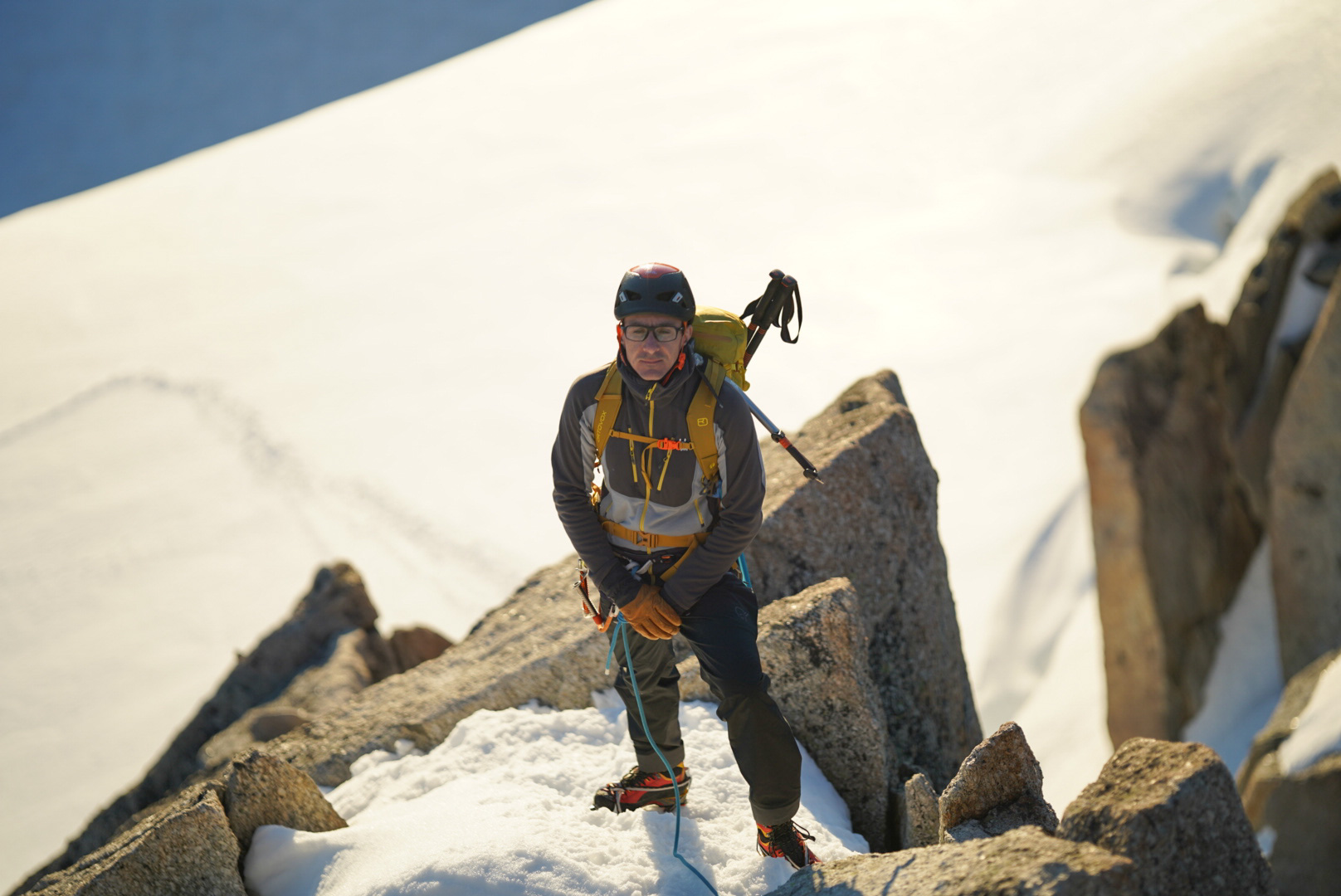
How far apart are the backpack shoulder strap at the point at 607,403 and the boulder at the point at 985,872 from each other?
160cm

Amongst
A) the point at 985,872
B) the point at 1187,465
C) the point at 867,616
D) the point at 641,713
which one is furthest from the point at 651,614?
the point at 1187,465

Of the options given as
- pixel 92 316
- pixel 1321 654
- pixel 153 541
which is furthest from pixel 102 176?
pixel 1321 654

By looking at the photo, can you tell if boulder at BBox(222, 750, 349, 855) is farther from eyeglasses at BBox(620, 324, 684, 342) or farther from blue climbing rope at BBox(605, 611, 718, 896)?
eyeglasses at BBox(620, 324, 684, 342)

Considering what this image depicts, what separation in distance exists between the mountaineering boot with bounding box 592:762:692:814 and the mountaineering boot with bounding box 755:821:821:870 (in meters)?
0.41

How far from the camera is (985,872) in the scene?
7.98ft

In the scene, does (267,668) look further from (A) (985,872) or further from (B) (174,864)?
(A) (985,872)

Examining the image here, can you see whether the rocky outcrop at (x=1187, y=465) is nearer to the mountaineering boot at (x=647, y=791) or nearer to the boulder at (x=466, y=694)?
the boulder at (x=466, y=694)

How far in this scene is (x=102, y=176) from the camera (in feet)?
115

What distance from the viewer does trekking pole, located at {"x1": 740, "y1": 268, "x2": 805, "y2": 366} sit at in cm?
353

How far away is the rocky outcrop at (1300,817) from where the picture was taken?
268 inches

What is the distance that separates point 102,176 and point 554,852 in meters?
39.6

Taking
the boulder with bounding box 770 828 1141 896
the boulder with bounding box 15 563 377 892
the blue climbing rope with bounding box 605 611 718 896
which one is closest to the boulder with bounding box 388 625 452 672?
the boulder with bounding box 15 563 377 892

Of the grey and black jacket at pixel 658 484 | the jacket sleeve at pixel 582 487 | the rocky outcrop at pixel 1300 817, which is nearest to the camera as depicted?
the grey and black jacket at pixel 658 484

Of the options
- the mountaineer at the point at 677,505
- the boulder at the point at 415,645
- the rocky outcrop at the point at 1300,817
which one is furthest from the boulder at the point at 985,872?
the boulder at the point at 415,645
